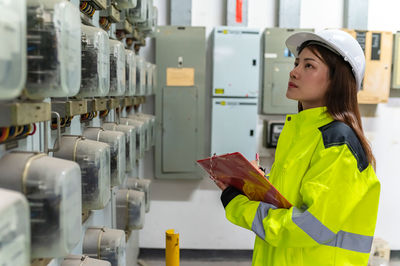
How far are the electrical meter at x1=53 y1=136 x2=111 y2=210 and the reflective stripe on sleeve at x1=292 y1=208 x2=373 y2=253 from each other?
2.16ft

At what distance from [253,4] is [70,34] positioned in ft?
9.12

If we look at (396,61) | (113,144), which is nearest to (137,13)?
(113,144)

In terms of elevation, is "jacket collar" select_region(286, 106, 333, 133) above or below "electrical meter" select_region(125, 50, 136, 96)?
below

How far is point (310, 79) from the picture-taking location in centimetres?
138

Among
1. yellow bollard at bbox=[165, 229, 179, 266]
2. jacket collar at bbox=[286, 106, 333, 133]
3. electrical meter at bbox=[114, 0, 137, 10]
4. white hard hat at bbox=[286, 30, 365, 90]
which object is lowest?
yellow bollard at bbox=[165, 229, 179, 266]

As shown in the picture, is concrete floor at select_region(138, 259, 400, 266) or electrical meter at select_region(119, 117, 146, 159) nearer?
electrical meter at select_region(119, 117, 146, 159)

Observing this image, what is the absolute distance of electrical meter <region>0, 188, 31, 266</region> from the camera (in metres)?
0.69

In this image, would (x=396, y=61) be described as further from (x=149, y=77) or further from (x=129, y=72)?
(x=129, y=72)

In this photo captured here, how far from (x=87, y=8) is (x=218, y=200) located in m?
2.49

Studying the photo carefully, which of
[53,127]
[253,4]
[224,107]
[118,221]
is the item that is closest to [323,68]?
[53,127]

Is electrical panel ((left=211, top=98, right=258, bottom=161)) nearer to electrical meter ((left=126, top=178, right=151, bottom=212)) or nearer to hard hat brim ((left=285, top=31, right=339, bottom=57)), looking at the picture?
electrical meter ((left=126, top=178, right=151, bottom=212))

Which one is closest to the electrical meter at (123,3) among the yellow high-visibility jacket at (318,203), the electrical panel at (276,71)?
the yellow high-visibility jacket at (318,203)

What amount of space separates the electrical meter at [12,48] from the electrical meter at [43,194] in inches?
9.3

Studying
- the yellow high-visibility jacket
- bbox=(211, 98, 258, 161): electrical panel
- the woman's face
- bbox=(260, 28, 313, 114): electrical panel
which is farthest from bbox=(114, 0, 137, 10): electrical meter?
bbox=(260, 28, 313, 114): electrical panel
